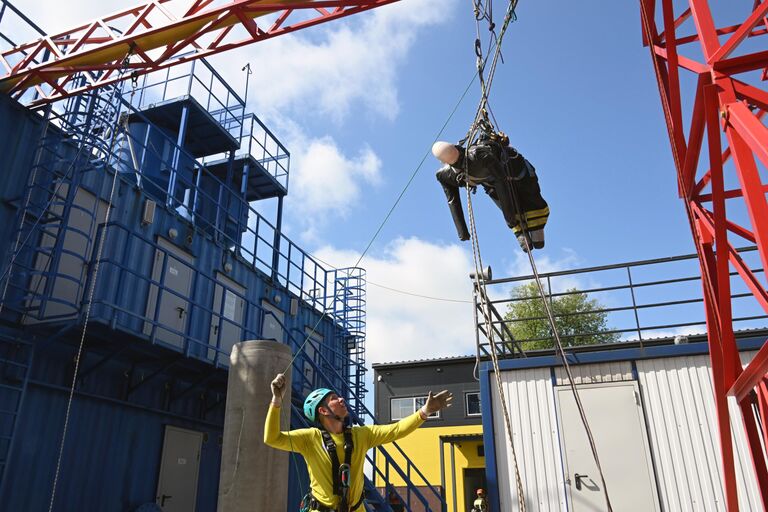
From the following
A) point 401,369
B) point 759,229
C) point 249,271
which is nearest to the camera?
point 759,229

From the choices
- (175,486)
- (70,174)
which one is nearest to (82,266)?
(70,174)

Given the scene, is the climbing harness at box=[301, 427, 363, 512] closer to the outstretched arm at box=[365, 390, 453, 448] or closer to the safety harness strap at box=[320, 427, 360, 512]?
the safety harness strap at box=[320, 427, 360, 512]

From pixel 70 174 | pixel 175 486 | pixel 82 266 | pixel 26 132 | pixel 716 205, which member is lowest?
pixel 175 486

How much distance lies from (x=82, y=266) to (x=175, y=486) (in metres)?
5.01

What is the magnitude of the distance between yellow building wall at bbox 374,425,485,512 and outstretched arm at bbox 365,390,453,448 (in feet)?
58.5

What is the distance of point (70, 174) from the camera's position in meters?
11.0

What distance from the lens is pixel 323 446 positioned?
14.2ft

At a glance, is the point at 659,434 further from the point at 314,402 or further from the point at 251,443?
the point at 314,402

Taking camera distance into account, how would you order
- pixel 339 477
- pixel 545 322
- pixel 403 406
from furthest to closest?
pixel 545 322 → pixel 403 406 → pixel 339 477

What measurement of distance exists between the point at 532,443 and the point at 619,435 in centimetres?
129

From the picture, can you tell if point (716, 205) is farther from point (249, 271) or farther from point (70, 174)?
point (249, 271)

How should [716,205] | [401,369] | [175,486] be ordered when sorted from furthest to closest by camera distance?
[401,369] → [175,486] → [716,205]

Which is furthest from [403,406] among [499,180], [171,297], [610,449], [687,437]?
[499,180]

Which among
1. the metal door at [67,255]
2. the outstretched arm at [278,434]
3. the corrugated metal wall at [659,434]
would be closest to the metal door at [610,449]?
the corrugated metal wall at [659,434]
